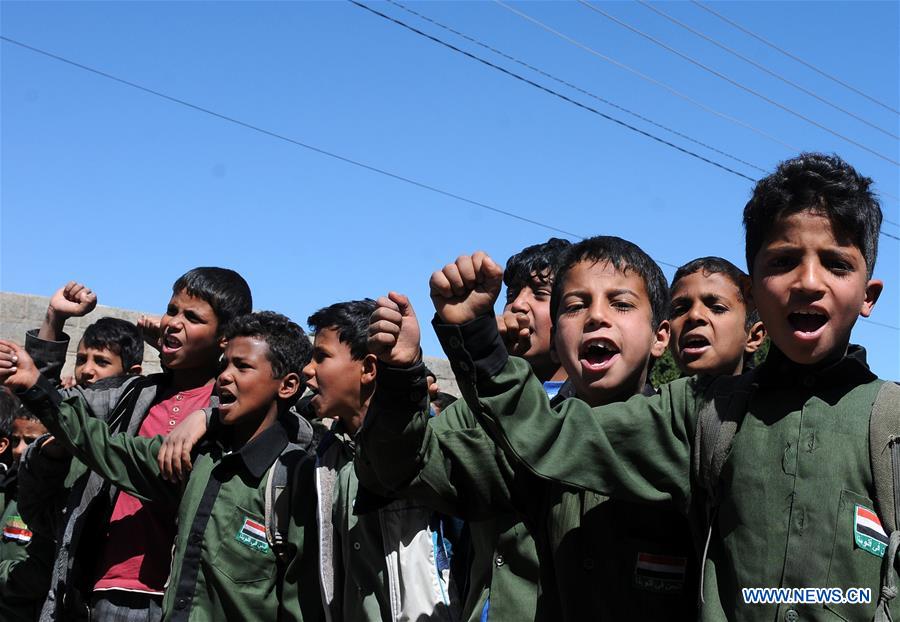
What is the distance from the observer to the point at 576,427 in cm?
211

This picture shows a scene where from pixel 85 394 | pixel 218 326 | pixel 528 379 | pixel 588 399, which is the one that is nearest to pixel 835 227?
pixel 528 379

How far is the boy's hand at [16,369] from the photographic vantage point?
3.87 metres

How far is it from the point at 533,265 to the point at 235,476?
145 centimetres

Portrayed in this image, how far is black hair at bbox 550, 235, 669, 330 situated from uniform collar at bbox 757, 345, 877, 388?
80 centimetres

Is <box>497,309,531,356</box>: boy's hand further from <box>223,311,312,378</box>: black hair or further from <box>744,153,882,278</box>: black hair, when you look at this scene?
<box>744,153,882,278</box>: black hair

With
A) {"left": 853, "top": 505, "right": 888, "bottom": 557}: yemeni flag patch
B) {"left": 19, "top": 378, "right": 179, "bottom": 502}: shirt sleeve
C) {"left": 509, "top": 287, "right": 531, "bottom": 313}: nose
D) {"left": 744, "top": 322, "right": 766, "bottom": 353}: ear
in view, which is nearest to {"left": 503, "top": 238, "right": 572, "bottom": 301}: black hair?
{"left": 509, "top": 287, "right": 531, "bottom": 313}: nose

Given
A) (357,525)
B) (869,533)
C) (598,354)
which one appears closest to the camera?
(869,533)

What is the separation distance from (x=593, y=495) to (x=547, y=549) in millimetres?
203

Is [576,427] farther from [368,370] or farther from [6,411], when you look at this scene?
[6,411]

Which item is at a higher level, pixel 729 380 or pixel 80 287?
pixel 80 287

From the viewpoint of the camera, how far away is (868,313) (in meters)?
2.14

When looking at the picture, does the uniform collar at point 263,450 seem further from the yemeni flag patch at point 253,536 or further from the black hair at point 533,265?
the black hair at point 533,265

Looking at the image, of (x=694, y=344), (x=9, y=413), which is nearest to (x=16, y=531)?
(x=9, y=413)

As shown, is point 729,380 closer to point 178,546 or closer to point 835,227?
point 835,227
